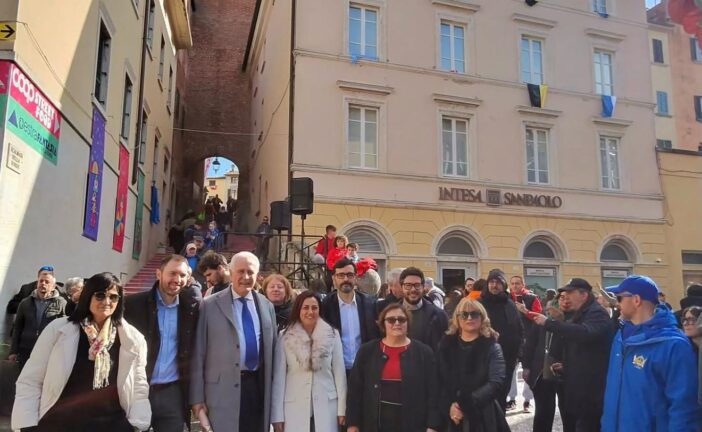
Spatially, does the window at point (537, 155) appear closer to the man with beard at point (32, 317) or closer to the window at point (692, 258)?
the window at point (692, 258)

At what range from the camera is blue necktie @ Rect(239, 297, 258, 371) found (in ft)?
13.3

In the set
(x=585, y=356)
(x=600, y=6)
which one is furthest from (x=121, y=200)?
(x=600, y=6)

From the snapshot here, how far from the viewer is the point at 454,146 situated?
17172 millimetres

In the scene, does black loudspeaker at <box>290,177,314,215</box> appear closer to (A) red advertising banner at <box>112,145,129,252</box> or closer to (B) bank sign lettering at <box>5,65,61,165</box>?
(A) red advertising banner at <box>112,145,129,252</box>

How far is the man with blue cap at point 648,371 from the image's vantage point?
3312mm

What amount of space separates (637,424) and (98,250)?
32.1ft

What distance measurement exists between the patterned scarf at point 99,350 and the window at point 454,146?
567 inches

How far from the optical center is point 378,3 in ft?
55.4

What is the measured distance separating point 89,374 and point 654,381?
3581 millimetres

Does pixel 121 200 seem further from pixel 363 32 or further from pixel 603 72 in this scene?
pixel 603 72

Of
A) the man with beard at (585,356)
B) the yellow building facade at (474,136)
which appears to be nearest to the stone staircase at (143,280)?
the yellow building facade at (474,136)

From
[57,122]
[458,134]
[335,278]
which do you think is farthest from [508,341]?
[458,134]

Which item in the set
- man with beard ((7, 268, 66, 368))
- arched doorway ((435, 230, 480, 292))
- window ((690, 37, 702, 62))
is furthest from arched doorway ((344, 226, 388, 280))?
window ((690, 37, 702, 62))

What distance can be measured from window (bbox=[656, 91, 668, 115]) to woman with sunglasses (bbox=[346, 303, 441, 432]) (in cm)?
3149
